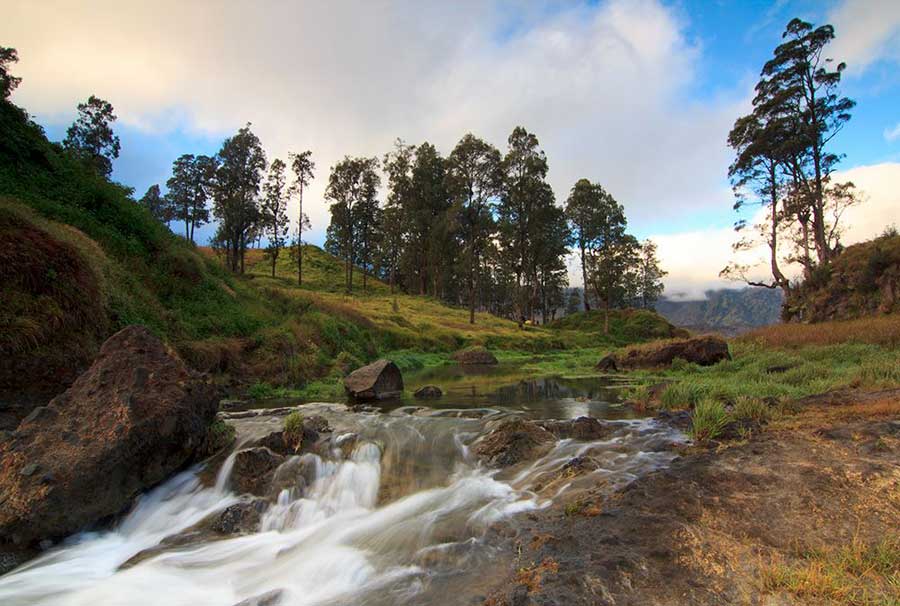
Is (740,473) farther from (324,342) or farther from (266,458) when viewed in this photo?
(324,342)

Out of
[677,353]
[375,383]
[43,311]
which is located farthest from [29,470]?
[677,353]

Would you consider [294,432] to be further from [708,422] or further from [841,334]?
[841,334]

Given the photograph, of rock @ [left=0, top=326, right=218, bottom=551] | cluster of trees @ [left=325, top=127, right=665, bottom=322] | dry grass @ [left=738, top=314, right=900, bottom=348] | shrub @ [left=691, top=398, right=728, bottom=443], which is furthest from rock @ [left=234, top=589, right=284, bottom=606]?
cluster of trees @ [left=325, top=127, right=665, bottom=322]

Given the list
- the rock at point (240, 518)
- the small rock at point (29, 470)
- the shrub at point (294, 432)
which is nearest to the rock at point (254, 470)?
the rock at point (240, 518)

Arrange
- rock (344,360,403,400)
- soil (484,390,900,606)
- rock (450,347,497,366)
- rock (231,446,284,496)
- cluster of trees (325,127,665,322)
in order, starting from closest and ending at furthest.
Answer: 1. soil (484,390,900,606)
2. rock (231,446,284,496)
3. rock (344,360,403,400)
4. rock (450,347,497,366)
5. cluster of trees (325,127,665,322)

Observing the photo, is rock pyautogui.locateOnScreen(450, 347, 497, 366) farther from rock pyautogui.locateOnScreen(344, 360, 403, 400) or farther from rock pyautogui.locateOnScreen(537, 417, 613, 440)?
rock pyautogui.locateOnScreen(537, 417, 613, 440)

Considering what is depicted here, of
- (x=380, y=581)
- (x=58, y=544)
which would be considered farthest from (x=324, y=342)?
(x=380, y=581)

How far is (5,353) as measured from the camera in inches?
378

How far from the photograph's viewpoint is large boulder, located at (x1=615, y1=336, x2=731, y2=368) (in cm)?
2198

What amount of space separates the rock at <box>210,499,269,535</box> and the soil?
4260 millimetres

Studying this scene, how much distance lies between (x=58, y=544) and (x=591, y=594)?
7.07m

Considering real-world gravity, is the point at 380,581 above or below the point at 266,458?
below

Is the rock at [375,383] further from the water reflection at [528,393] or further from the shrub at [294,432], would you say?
the shrub at [294,432]

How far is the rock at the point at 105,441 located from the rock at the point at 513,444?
5547 mm
